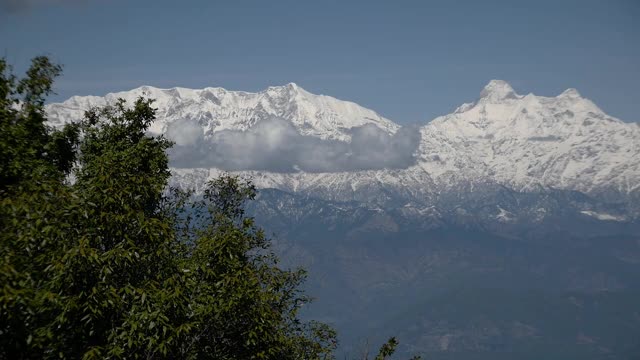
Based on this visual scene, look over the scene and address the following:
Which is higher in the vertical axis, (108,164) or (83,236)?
(108,164)

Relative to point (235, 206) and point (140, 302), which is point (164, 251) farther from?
point (235, 206)

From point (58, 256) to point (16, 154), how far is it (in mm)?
7149

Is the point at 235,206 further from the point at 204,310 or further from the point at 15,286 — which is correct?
the point at 15,286

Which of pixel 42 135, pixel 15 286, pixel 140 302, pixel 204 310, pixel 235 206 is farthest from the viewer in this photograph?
pixel 235 206

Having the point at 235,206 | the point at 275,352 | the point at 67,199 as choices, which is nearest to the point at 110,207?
the point at 67,199

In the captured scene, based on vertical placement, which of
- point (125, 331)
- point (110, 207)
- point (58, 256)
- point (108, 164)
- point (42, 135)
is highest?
point (42, 135)

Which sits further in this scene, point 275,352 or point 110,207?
point 275,352

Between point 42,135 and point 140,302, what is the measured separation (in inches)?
1066

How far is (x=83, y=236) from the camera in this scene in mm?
23484

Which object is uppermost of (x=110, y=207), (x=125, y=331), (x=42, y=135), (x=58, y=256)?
(x=42, y=135)

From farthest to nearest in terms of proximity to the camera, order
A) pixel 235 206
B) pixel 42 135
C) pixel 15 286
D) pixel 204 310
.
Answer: pixel 235 206 < pixel 42 135 < pixel 204 310 < pixel 15 286

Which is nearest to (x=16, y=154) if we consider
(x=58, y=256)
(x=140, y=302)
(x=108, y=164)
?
(x=108, y=164)

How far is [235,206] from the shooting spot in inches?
2338

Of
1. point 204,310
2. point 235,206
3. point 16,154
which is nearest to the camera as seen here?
point 204,310
